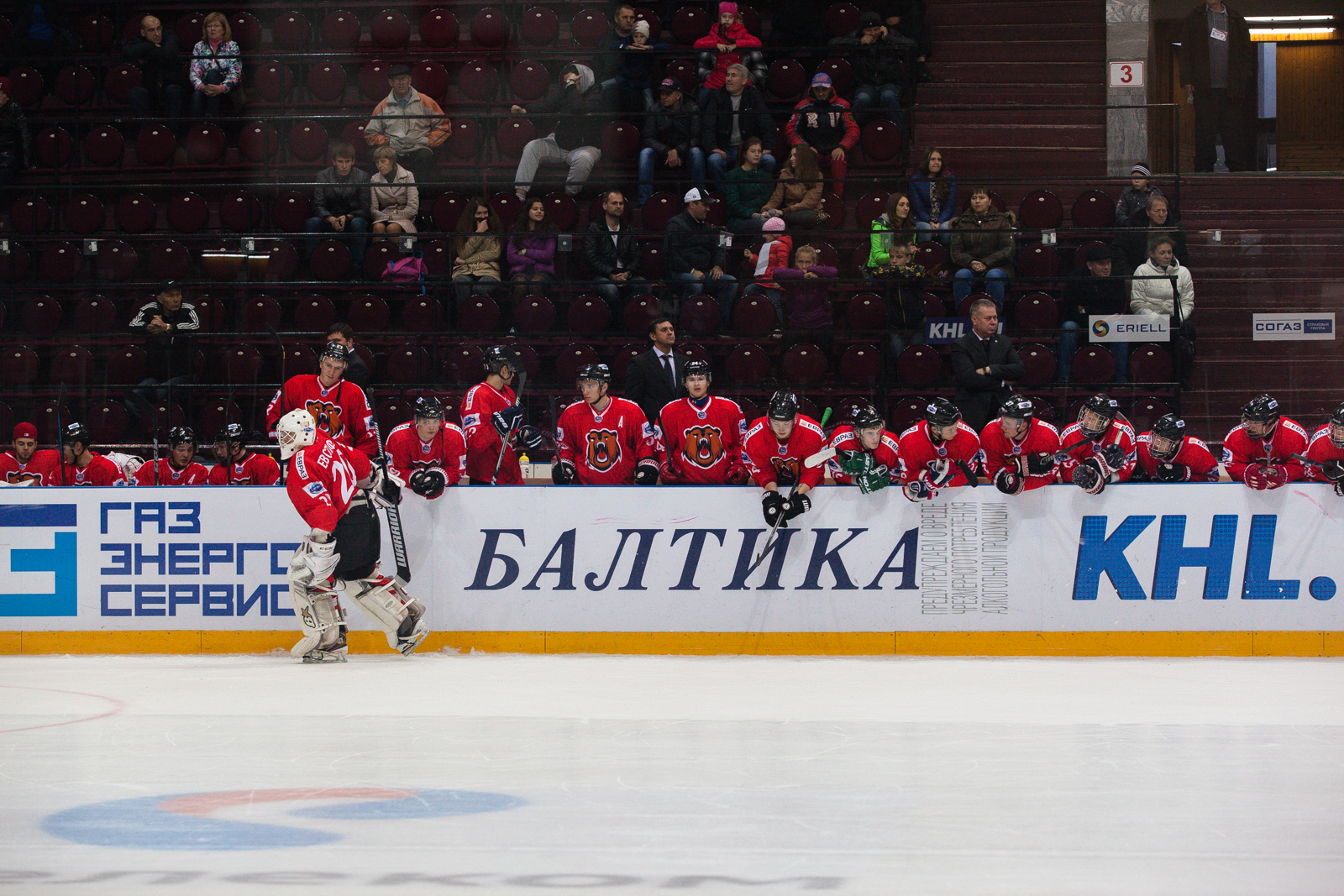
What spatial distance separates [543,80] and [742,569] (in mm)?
7070

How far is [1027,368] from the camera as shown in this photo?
11242 millimetres

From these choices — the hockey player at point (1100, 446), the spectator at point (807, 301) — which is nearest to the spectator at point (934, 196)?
the spectator at point (807, 301)

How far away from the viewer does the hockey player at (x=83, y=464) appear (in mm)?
10602

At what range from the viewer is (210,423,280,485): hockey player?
10.3 metres

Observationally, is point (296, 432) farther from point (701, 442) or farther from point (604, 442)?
point (701, 442)

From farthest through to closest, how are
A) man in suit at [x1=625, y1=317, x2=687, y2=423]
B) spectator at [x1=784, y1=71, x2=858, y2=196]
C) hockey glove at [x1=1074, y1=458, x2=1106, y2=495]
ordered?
spectator at [x1=784, y1=71, x2=858, y2=196] < man in suit at [x1=625, y1=317, x2=687, y2=423] < hockey glove at [x1=1074, y1=458, x2=1106, y2=495]

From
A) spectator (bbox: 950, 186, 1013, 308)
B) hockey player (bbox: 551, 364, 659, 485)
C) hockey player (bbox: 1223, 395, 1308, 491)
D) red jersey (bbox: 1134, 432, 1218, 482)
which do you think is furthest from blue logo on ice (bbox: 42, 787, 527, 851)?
spectator (bbox: 950, 186, 1013, 308)

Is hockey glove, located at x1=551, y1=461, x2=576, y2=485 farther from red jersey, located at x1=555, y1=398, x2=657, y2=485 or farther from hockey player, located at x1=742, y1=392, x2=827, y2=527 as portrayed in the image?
hockey player, located at x1=742, y1=392, x2=827, y2=527

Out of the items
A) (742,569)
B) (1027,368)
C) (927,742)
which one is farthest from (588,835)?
(1027,368)

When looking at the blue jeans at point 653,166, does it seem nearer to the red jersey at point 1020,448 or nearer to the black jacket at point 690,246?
the black jacket at point 690,246

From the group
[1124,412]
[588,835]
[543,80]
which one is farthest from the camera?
[543,80]

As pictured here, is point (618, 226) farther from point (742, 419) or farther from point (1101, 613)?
point (1101, 613)

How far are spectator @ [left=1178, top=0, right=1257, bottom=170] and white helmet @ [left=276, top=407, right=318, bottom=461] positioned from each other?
10502 millimetres

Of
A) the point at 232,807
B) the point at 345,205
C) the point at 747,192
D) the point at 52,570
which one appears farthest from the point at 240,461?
the point at 232,807
